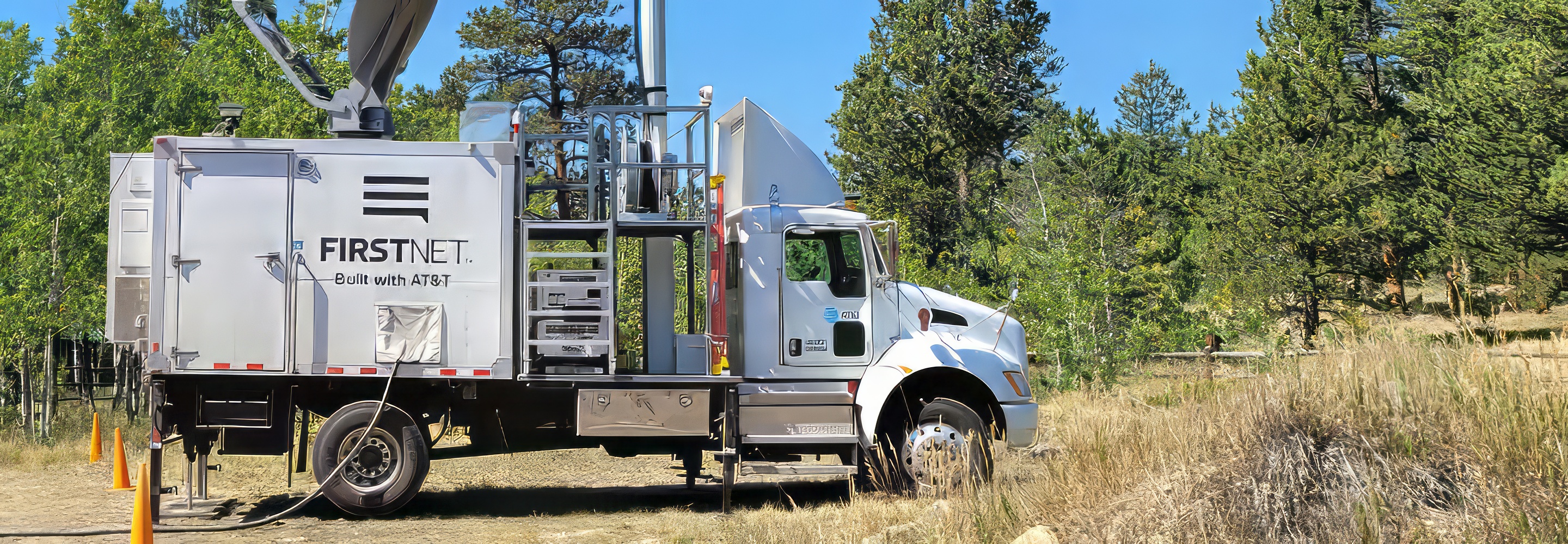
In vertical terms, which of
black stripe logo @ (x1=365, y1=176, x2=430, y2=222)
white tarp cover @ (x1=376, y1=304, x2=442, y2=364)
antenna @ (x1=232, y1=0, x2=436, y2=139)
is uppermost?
antenna @ (x1=232, y1=0, x2=436, y2=139)

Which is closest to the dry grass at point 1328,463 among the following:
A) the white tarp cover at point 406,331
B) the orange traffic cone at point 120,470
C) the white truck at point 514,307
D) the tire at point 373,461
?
the white truck at point 514,307

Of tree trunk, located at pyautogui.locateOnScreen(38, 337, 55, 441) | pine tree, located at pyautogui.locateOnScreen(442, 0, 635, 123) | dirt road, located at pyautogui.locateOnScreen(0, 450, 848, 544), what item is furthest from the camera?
pine tree, located at pyautogui.locateOnScreen(442, 0, 635, 123)

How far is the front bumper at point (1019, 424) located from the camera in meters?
10.3

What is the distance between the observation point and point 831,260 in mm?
10461

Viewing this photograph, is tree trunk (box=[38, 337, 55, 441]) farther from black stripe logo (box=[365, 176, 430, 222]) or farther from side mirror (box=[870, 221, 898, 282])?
side mirror (box=[870, 221, 898, 282])

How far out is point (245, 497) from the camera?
1100 centimetres

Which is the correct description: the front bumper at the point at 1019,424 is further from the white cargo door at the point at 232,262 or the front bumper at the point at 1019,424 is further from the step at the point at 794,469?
the white cargo door at the point at 232,262

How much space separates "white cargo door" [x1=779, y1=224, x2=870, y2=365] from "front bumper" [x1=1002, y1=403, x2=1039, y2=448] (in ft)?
4.76

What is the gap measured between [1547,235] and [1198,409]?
24.1 m

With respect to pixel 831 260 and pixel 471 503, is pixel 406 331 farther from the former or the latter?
pixel 831 260

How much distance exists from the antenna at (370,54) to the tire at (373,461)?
279cm

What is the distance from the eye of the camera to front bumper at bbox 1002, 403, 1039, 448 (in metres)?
10.3

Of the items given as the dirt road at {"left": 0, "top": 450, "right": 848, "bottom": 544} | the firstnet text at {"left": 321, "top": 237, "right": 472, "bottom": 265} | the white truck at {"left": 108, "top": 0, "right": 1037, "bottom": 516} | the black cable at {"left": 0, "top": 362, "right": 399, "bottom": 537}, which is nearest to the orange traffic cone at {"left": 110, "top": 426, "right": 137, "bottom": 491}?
the dirt road at {"left": 0, "top": 450, "right": 848, "bottom": 544}

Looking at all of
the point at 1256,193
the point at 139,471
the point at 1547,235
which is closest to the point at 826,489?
the point at 139,471
